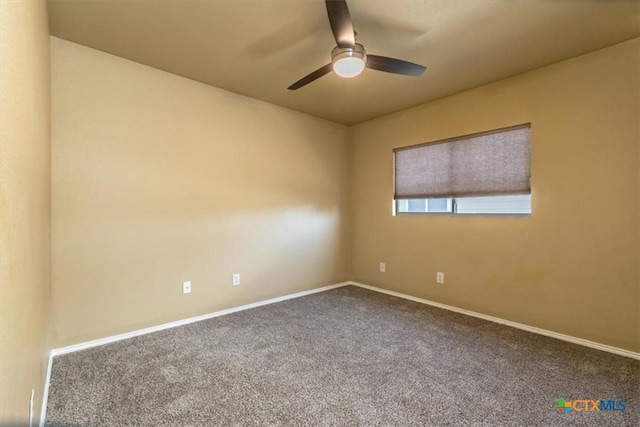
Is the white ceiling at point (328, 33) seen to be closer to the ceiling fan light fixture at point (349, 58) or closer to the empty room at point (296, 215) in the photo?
the empty room at point (296, 215)

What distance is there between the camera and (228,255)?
320 centimetres

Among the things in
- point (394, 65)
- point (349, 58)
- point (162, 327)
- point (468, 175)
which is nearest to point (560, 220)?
point (468, 175)

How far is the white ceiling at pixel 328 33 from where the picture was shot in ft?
6.29

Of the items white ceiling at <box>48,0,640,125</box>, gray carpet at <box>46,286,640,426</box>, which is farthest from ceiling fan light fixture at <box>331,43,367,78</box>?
gray carpet at <box>46,286,640,426</box>

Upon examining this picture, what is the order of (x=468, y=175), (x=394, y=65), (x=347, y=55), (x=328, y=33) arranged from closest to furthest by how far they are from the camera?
(x=347, y=55)
(x=394, y=65)
(x=328, y=33)
(x=468, y=175)

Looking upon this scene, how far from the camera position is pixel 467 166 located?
3197 mm

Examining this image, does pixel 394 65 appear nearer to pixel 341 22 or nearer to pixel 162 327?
pixel 341 22

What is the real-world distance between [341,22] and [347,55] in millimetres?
224

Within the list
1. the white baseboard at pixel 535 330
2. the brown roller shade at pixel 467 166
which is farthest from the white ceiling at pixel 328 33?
the white baseboard at pixel 535 330

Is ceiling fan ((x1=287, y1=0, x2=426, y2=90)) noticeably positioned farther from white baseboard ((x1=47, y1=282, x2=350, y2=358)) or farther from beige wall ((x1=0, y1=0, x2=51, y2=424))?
white baseboard ((x1=47, y1=282, x2=350, y2=358))

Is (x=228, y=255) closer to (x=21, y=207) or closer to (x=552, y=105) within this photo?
(x=21, y=207)

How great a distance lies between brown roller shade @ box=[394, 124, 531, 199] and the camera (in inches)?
112

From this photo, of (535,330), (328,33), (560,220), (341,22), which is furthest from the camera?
(535,330)

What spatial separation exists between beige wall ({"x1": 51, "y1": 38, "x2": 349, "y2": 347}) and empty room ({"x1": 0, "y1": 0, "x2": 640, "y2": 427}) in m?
0.02
